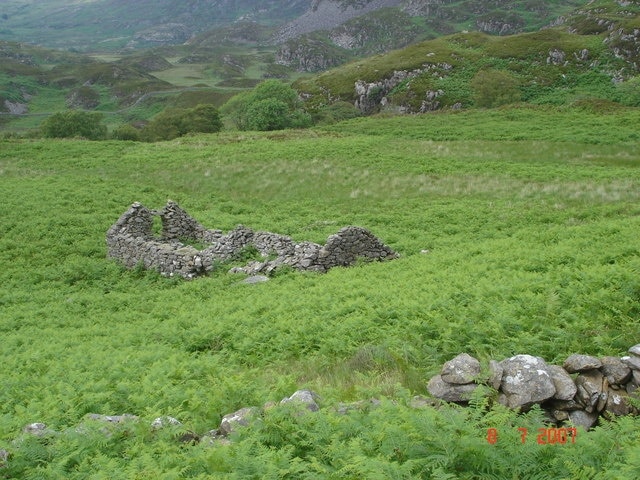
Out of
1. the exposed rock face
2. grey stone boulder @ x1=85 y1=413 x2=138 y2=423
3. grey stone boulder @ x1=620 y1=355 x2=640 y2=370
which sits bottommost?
the exposed rock face

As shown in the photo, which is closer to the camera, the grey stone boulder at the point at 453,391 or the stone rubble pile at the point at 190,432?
the stone rubble pile at the point at 190,432

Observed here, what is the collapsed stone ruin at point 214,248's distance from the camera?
1964 cm

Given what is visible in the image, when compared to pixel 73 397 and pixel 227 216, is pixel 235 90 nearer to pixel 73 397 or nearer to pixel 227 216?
pixel 227 216

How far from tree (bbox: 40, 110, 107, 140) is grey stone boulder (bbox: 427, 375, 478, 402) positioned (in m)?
87.8

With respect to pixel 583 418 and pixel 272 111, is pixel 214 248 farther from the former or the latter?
pixel 272 111

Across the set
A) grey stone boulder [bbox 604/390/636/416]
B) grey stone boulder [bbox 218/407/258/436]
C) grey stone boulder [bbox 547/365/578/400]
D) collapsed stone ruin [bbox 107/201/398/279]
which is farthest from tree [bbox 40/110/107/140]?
grey stone boulder [bbox 604/390/636/416]

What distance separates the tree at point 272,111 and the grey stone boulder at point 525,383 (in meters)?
72.7

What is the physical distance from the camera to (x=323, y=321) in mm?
12555

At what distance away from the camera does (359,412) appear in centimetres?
691

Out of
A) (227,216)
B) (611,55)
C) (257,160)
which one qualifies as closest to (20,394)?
(227,216)

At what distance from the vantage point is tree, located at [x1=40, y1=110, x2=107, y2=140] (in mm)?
83312

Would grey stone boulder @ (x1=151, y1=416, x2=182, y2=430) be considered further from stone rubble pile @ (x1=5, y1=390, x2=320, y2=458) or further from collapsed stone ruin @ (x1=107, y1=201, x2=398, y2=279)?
collapsed stone ruin @ (x1=107, y1=201, x2=398, y2=279)

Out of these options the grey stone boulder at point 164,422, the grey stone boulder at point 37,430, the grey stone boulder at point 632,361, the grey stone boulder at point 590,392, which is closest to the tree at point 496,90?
the grey stone boulder at point 632,361

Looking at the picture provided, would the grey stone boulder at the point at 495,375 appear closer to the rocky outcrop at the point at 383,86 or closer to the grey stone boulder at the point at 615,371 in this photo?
the grey stone boulder at the point at 615,371
